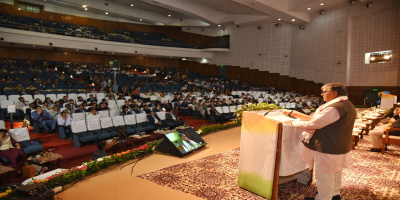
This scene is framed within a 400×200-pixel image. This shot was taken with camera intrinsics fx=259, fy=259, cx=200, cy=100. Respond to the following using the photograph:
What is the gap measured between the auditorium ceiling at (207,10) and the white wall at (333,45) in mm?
1062

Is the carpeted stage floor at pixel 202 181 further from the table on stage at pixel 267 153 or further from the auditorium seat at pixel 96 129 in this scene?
the auditorium seat at pixel 96 129

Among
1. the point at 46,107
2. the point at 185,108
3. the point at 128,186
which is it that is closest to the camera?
the point at 128,186

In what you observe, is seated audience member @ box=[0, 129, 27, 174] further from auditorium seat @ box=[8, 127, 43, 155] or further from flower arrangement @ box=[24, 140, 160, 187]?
flower arrangement @ box=[24, 140, 160, 187]

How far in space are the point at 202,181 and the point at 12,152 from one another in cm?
404

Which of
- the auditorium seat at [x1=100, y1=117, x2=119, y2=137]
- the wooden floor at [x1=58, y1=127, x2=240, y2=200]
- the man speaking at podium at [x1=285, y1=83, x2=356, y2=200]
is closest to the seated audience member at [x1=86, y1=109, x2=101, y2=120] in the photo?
the auditorium seat at [x1=100, y1=117, x2=119, y2=137]

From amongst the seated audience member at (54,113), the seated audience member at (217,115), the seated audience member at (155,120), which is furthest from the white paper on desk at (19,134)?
the seated audience member at (217,115)

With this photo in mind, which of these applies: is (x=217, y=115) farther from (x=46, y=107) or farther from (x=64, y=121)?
(x=46, y=107)

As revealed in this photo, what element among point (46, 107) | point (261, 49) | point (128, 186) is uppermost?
point (261, 49)

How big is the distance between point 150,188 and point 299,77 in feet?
66.1

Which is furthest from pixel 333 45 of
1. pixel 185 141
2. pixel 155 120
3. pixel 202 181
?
pixel 202 181

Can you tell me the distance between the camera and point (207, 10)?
2288 cm

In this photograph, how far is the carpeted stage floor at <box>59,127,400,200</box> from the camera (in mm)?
3307

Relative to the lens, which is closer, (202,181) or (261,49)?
(202,181)

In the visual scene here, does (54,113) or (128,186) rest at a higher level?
(54,113)
